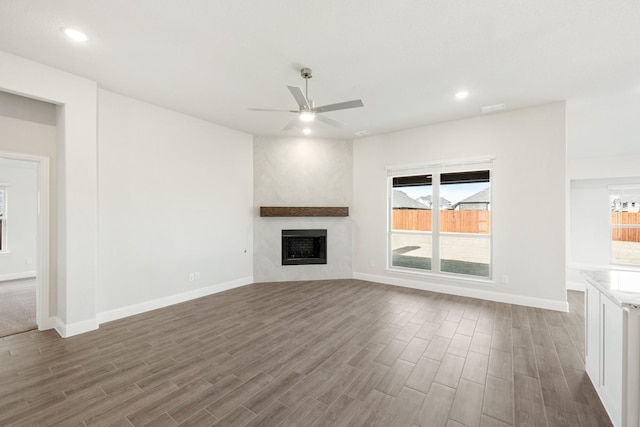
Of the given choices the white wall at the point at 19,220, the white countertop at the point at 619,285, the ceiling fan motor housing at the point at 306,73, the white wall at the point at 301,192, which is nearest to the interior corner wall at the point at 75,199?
the ceiling fan motor housing at the point at 306,73

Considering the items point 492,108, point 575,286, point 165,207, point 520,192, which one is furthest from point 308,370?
point 575,286

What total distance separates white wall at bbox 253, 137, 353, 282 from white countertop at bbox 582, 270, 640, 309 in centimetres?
409

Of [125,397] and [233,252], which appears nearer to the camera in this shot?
[125,397]

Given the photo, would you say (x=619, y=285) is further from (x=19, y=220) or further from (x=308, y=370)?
(x=19, y=220)

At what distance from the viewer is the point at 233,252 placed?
208 inches

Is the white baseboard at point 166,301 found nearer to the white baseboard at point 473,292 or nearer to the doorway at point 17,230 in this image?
the doorway at point 17,230

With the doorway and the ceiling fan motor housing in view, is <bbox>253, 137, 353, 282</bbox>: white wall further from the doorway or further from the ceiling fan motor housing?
the doorway

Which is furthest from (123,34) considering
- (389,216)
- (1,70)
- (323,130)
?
(389,216)

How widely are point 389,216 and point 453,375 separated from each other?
3575mm

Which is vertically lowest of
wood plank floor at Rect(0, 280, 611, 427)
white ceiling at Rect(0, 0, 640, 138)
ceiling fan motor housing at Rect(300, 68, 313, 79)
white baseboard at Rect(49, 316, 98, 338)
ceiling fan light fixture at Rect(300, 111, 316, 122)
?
wood plank floor at Rect(0, 280, 611, 427)

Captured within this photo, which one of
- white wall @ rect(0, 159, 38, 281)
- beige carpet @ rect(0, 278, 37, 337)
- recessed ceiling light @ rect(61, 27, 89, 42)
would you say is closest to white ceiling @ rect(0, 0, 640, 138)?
recessed ceiling light @ rect(61, 27, 89, 42)

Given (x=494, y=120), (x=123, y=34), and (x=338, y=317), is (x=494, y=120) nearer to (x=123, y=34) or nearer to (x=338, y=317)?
(x=338, y=317)

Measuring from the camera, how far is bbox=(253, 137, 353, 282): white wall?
571 cm

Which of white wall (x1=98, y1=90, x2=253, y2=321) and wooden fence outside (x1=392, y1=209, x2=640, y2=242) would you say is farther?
wooden fence outside (x1=392, y1=209, x2=640, y2=242)
